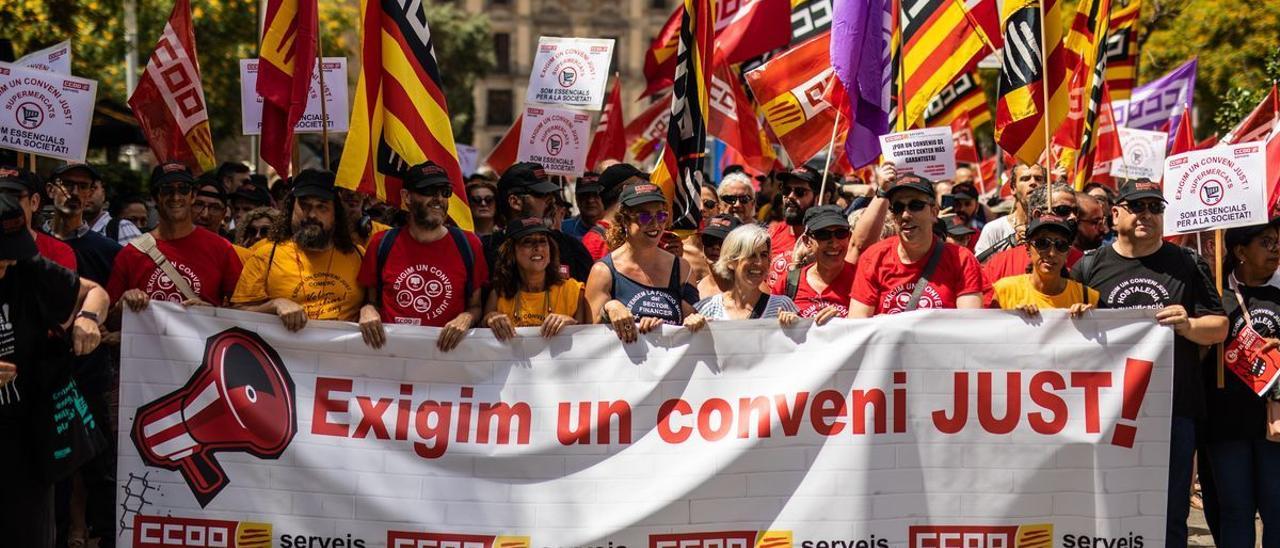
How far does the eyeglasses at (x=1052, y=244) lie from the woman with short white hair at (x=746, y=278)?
1097mm

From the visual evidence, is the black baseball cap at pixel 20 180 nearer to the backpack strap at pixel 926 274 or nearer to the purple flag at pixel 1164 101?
the backpack strap at pixel 926 274

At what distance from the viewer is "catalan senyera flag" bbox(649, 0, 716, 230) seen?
8.84 m

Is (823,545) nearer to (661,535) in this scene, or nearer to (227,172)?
(661,535)

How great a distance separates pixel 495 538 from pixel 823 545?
1375mm

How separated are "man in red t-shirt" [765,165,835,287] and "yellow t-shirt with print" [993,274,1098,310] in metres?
2.34

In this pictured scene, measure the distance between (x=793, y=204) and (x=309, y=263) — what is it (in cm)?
376

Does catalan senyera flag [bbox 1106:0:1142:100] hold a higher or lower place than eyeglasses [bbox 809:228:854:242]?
higher

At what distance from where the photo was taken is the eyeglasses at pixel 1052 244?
22.6ft

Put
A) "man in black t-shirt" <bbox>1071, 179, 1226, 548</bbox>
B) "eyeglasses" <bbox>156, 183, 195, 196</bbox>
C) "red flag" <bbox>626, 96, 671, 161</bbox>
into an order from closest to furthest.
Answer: "man in black t-shirt" <bbox>1071, 179, 1226, 548</bbox> → "eyeglasses" <bbox>156, 183, 195, 196</bbox> → "red flag" <bbox>626, 96, 671, 161</bbox>

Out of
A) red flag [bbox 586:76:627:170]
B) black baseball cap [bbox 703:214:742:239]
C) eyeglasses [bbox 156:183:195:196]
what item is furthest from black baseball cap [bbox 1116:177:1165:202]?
red flag [bbox 586:76:627:170]

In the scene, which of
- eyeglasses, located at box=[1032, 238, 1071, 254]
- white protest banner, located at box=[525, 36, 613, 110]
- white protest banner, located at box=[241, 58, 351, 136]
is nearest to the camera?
eyeglasses, located at box=[1032, 238, 1071, 254]

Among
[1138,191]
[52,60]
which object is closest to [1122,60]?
[1138,191]

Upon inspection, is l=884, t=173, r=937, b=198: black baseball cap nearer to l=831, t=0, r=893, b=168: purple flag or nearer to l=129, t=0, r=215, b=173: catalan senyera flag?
l=831, t=0, r=893, b=168: purple flag


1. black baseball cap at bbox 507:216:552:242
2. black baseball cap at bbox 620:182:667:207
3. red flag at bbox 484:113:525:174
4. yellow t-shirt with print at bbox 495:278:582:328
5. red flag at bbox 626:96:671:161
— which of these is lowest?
yellow t-shirt with print at bbox 495:278:582:328
